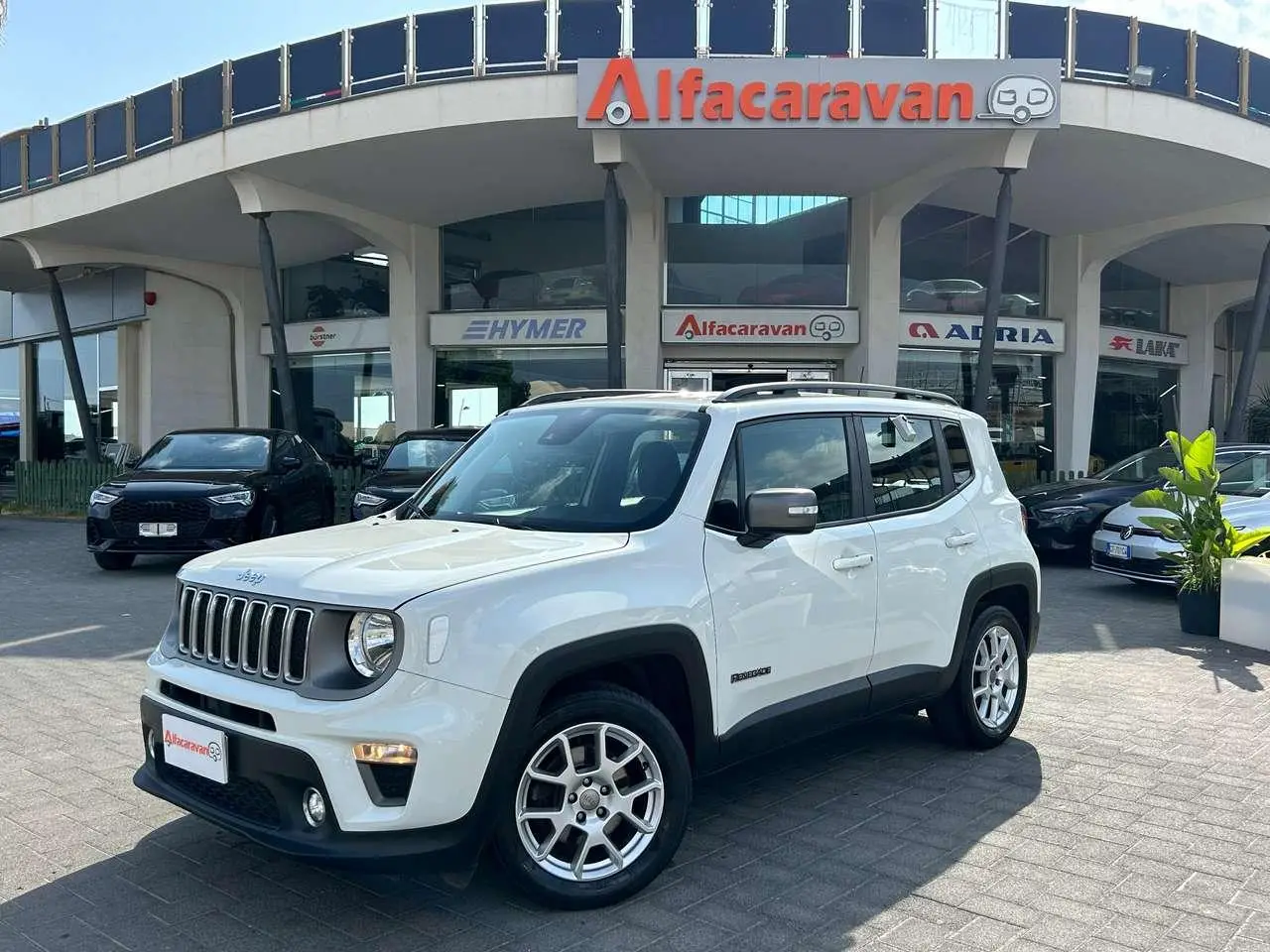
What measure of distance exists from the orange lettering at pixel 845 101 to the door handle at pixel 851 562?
1123 cm

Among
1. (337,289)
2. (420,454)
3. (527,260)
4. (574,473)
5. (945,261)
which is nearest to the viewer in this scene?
(574,473)

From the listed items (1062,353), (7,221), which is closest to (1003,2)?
(1062,353)

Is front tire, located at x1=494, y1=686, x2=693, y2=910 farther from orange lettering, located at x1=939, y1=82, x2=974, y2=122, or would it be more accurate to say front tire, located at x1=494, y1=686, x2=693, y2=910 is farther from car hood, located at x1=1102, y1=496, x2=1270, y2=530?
orange lettering, located at x1=939, y1=82, x2=974, y2=122

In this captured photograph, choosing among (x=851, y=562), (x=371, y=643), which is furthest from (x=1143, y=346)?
(x=371, y=643)

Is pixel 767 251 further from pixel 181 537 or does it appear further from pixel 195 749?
pixel 195 749

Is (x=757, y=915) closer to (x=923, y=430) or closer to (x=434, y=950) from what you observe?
(x=434, y=950)

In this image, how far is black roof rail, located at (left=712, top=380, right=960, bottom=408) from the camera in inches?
173

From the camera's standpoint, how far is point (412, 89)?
48.9ft

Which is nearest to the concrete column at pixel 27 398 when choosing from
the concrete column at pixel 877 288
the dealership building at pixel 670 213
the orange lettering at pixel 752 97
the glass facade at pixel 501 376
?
the dealership building at pixel 670 213

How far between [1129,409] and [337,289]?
1688cm

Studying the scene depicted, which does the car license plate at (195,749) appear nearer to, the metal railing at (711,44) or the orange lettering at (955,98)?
the metal railing at (711,44)

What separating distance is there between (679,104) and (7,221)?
14.0 meters

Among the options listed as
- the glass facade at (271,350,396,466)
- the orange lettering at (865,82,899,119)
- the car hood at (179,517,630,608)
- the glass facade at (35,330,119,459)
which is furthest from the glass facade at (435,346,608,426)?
the car hood at (179,517,630,608)

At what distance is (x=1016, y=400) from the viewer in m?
20.5
